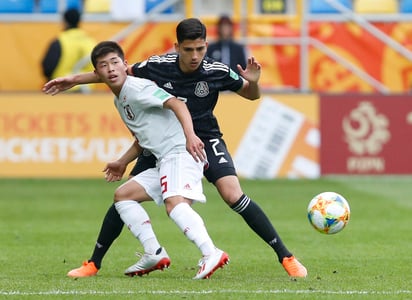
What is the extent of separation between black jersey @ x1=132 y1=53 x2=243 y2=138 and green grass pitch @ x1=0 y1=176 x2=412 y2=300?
117 centimetres

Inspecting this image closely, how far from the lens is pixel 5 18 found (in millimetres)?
20312

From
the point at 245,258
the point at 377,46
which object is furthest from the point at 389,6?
the point at 245,258

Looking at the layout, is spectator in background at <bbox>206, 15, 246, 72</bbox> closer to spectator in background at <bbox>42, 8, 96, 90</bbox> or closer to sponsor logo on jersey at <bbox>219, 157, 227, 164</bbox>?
spectator in background at <bbox>42, 8, 96, 90</bbox>

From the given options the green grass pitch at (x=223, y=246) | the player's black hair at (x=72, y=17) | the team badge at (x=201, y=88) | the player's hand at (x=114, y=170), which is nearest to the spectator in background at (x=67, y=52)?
the player's black hair at (x=72, y=17)

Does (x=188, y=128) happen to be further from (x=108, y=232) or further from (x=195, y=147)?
(x=108, y=232)

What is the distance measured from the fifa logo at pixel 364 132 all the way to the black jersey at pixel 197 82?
9461mm

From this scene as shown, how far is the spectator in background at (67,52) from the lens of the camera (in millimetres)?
18250

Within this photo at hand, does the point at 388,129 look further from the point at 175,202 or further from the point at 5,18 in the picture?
the point at 175,202

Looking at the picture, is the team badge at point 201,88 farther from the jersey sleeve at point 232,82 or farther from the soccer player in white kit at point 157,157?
the soccer player in white kit at point 157,157

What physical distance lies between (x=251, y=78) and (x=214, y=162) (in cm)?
69

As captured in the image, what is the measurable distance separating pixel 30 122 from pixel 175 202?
9879 millimetres

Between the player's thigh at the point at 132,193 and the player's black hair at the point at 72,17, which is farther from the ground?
the player's thigh at the point at 132,193

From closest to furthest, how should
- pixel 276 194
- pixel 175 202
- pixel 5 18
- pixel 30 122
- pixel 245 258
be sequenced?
pixel 175 202
pixel 245 258
pixel 276 194
pixel 30 122
pixel 5 18

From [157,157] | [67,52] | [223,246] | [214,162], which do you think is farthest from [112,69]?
[67,52]
